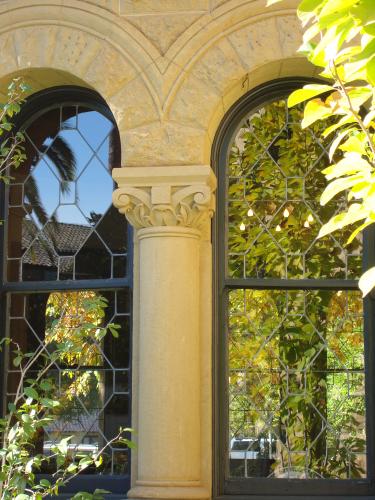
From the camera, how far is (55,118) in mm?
7363

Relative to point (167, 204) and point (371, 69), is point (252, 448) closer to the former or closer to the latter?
point (167, 204)

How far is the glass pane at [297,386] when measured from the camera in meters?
6.54

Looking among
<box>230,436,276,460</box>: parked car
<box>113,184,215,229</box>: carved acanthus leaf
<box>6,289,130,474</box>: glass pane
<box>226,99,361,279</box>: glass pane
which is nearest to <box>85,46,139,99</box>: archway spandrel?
<box>113,184,215,229</box>: carved acanthus leaf

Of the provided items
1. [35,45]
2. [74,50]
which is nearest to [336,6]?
[74,50]

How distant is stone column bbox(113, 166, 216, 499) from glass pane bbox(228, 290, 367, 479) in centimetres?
35

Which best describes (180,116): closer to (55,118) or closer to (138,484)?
(55,118)

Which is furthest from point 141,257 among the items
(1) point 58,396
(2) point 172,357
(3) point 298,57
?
(3) point 298,57

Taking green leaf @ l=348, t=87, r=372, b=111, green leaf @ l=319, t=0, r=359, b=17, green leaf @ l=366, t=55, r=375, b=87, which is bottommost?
green leaf @ l=366, t=55, r=375, b=87

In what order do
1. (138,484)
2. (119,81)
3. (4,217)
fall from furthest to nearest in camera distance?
(4,217), (119,81), (138,484)

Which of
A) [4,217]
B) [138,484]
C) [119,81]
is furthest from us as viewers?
[4,217]

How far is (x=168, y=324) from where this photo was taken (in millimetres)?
6398

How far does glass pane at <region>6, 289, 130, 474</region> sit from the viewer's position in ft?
22.3

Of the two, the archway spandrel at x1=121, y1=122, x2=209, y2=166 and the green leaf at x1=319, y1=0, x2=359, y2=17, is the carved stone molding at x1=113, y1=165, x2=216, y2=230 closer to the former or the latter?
the archway spandrel at x1=121, y1=122, x2=209, y2=166

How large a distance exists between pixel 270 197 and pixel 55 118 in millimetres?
1751
